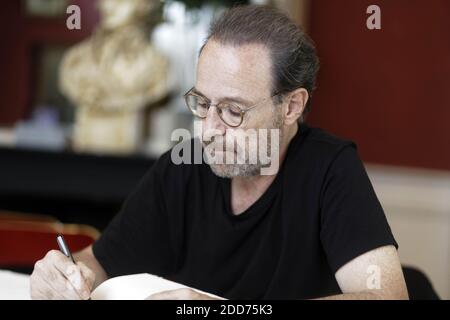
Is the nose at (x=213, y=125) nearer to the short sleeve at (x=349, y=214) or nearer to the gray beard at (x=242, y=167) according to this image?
the gray beard at (x=242, y=167)

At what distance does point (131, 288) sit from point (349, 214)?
333 millimetres

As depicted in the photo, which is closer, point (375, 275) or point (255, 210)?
point (375, 275)

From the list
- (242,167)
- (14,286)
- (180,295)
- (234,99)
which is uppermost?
(234,99)

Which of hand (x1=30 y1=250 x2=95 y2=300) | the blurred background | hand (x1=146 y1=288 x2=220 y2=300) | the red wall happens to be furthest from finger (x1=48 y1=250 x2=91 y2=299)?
the red wall

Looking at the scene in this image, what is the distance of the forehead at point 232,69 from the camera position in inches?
40.7

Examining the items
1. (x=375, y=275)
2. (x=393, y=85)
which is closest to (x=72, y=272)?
(x=375, y=275)

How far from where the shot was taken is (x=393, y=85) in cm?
274

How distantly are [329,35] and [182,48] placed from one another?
0.57 metres

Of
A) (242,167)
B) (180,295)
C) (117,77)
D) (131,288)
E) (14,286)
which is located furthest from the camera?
(117,77)

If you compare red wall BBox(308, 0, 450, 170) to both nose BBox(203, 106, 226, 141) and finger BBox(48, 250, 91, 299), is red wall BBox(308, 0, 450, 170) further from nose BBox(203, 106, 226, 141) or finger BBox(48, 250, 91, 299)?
finger BBox(48, 250, 91, 299)

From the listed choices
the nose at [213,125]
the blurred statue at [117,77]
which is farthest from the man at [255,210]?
the blurred statue at [117,77]

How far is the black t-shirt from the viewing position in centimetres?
107

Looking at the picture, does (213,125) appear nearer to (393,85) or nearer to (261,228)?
(261,228)
